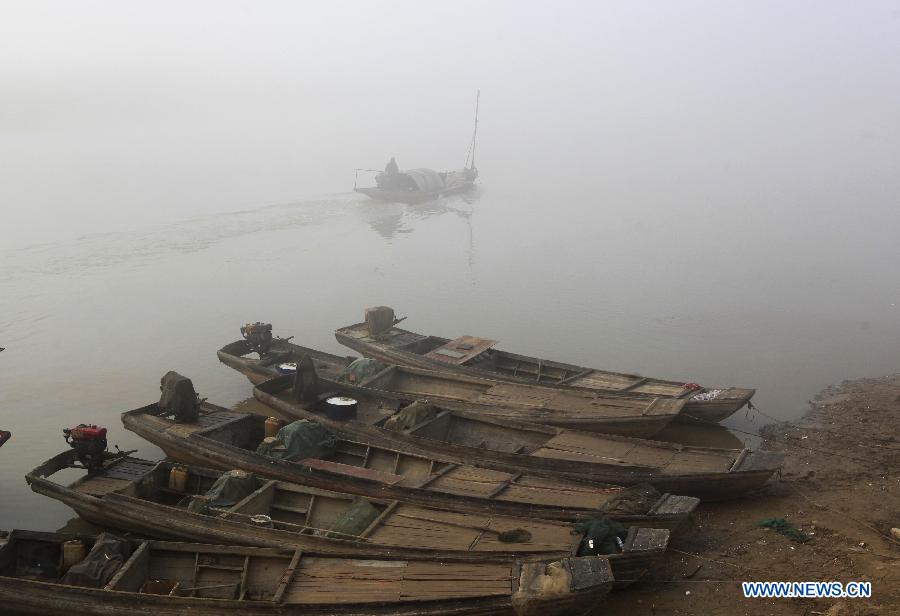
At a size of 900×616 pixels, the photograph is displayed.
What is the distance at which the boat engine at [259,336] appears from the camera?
61.5 feet

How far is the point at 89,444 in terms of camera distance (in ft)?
43.3

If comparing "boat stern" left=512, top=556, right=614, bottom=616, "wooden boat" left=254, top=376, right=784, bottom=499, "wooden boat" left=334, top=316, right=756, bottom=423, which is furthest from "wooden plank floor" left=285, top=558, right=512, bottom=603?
"wooden boat" left=334, top=316, right=756, bottom=423

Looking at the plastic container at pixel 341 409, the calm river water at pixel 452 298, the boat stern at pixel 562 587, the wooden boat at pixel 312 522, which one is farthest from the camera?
the calm river water at pixel 452 298

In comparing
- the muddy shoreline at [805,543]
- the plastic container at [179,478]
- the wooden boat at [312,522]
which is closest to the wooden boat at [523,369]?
the muddy shoreline at [805,543]

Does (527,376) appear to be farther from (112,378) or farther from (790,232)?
(790,232)

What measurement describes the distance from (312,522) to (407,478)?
1876mm

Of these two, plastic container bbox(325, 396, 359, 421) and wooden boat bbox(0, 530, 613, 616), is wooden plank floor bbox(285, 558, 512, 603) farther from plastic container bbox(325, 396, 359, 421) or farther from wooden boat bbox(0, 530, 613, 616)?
plastic container bbox(325, 396, 359, 421)

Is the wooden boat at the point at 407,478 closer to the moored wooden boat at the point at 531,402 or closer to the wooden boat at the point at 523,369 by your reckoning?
the moored wooden boat at the point at 531,402

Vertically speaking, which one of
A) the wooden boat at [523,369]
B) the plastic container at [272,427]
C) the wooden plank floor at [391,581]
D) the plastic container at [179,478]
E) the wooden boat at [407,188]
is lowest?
the plastic container at [179,478]

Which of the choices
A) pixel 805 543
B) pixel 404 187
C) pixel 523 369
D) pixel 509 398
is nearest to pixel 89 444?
pixel 509 398

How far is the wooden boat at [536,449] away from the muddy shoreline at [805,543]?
2.24ft

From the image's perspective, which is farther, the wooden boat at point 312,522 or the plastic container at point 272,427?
the plastic container at point 272,427

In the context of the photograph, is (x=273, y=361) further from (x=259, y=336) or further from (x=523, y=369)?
(x=523, y=369)

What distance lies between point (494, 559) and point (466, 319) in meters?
16.2
